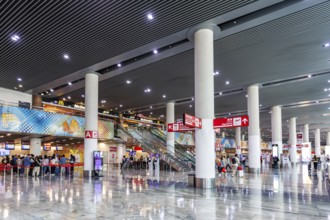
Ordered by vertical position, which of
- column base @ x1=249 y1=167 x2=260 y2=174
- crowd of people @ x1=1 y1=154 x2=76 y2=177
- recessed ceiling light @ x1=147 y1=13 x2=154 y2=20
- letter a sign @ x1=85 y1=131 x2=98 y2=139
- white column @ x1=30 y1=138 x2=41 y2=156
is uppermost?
recessed ceiling light @ x1=147 y1=13 x2=154 y2=20

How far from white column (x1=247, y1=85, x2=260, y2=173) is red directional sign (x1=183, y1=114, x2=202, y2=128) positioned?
427 inches

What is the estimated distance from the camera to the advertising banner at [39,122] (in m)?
20.3

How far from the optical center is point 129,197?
9180 millimetres

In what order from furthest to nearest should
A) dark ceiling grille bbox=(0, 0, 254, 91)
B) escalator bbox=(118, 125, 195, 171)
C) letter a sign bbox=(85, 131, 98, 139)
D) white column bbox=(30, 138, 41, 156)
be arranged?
white column bbox=(30, 138, 41, 156) < escalator bbox=(118, 125, 195, 171) < letter a sign bbox=(85, 131, 98, 139) < dark ceiling grille bbox=(0, 0, 254, 91)

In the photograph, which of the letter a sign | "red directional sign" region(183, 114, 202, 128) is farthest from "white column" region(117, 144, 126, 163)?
"red directional sign" region(183, 114, 202, 128)

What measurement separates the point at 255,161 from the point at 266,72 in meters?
6.94

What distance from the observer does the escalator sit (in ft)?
77.4

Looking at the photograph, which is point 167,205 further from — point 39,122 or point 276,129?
point 276,129

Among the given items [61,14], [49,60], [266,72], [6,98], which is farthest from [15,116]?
[266,72]

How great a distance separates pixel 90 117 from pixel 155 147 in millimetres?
11104

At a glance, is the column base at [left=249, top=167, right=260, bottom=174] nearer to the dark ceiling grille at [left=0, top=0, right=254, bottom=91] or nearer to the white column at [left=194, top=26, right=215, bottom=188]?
the white column at [left=194, top=26, right=215, bottom=188]

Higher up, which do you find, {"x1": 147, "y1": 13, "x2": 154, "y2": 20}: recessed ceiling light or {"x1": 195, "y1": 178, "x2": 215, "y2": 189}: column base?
{"x1": 147, "y1": 13, "x2": 154, "y2": 20}: recessed ceiling light

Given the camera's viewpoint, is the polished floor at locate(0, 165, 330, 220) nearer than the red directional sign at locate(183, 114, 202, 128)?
Yes

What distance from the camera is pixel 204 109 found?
462 inches
